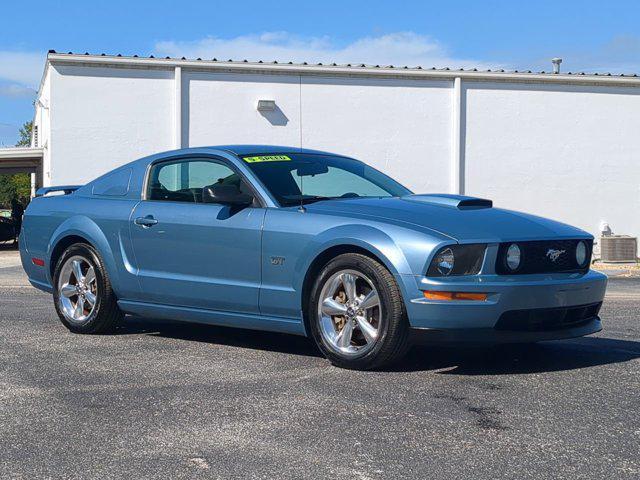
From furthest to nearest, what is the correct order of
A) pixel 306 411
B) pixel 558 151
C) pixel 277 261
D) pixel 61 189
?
pixel 558 151 → pixel 61 189 → pixel 277 261 → pixel 306 411

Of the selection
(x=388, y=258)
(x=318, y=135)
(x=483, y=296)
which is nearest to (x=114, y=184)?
(x=388, y=258)

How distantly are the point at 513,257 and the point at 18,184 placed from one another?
78.2 m

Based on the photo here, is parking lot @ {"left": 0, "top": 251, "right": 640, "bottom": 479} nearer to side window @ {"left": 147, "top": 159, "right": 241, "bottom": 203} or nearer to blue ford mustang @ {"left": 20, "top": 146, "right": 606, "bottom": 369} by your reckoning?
blue ford mustang @ {"left": 20, "top": 146, "right": 606, "bottom": 369}

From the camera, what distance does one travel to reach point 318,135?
70.4 feet

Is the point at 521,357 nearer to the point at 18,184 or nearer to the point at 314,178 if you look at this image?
the point at 314,178

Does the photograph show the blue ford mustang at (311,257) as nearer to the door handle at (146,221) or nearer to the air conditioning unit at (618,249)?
the door handle at (146,221)

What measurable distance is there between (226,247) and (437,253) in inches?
65.1

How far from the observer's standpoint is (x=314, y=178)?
272 inches

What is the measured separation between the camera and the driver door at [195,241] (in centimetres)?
653

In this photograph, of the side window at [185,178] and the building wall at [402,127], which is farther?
the building wall at [402,127]

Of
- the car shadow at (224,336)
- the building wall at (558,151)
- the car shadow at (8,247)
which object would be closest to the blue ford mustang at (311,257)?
the car shadow at (224,336)

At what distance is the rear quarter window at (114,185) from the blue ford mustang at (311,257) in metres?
0.02

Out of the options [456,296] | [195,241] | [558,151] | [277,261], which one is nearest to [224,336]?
[195,241]

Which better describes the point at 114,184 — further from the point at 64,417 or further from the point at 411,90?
the point at 411,90
